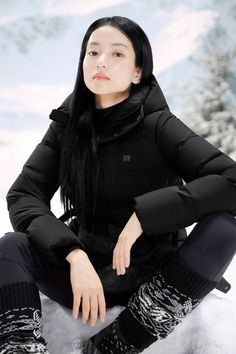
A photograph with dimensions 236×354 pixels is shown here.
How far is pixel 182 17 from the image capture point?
11.2 metres

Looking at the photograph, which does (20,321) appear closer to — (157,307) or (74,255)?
(74,255)

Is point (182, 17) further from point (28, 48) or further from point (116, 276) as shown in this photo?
point (116, 276)

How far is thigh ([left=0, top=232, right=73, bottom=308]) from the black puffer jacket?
45 millimetres

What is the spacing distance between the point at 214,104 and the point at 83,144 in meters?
4.59

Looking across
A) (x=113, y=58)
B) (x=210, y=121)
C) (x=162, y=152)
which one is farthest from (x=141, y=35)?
(x=210, y=121)

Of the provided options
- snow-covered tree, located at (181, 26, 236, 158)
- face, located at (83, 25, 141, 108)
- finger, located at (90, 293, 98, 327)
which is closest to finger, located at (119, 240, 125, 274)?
finger, located at (90, 293, 98, 327)

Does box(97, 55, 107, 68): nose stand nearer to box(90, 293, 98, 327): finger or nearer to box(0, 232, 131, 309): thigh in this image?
box(0, 232, 131, 309): thigh

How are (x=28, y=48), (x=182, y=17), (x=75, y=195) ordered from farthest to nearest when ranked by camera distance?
(x=28, y=48) < (x=182, y=17) < (x=75, y=195)

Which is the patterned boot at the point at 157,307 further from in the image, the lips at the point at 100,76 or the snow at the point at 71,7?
the snow at the point at 71,7

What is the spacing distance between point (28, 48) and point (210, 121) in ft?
25.0

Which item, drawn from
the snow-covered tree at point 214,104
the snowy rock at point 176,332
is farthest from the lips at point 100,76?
the snow-covered tree at point 214,104

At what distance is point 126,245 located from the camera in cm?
150

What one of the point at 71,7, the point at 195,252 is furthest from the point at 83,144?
the point at 71,7

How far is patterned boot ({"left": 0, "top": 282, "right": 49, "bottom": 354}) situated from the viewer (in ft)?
4.57
